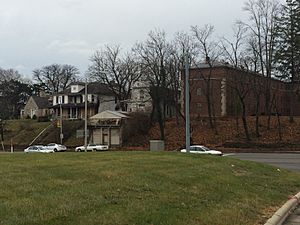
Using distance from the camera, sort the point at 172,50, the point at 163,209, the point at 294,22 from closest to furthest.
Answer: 1. the point at 163,209
2. the point at 294,22
3. the point at 172,50

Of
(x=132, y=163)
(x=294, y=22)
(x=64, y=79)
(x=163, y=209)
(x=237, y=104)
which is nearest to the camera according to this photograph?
(x=163, y=209)

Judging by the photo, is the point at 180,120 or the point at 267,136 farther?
the point at 180,120

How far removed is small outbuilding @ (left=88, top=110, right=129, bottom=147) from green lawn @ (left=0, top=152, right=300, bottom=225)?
185 feet

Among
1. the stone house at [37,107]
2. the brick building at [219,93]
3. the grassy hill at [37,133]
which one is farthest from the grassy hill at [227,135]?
the stone house at [37,107]

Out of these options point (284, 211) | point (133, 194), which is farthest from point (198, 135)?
point (133, 194)

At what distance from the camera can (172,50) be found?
214ft

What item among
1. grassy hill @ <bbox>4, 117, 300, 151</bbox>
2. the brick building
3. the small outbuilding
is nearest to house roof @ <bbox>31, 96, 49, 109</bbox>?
grassy hill @ <bbox>4, 117, 300, 151</bbox>

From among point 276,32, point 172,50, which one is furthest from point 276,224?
point 172,50

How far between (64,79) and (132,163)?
112264 millimetres

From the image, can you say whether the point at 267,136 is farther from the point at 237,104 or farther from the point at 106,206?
the point at 106,206

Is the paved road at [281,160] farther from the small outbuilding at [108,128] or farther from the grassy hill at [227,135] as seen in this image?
the small outbuilding at [108,128]

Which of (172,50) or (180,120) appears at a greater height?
(172,50)

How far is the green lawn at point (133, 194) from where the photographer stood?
7906 millimetres

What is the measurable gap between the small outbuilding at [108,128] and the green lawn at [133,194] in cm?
5651
